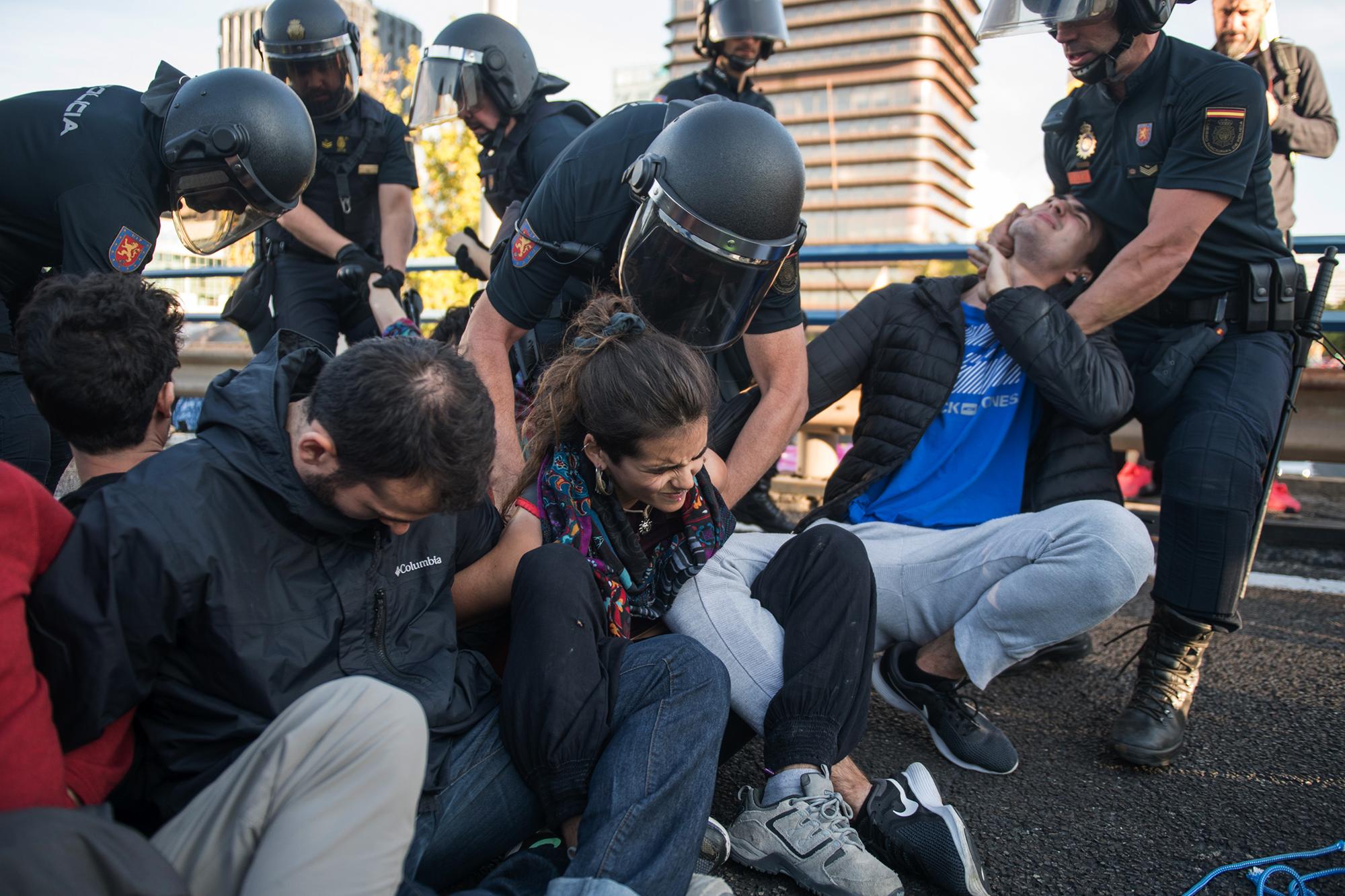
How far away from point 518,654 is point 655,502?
46cm

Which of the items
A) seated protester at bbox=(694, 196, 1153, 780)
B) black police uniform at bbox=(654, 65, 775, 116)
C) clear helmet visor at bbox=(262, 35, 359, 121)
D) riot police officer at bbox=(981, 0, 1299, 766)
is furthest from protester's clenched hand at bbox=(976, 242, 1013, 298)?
clear helmet visor at bbox=(262, 35, 359, 121)

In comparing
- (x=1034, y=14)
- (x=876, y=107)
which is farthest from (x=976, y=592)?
(x=876, y=107)

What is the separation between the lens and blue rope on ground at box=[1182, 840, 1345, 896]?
5.77ft

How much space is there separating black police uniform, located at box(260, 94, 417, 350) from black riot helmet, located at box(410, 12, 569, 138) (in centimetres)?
42

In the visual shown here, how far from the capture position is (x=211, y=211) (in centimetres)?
265

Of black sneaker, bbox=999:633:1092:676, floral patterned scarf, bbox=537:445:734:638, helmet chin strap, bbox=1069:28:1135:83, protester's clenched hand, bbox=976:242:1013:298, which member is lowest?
black sneaker, bbox=999:633:1092:676

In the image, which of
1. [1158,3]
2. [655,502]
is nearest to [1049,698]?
[655,502]

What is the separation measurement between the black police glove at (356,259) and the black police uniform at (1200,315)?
2.47m

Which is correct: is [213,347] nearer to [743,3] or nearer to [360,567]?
[743,3]

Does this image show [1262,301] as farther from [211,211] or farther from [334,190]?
[334,190]

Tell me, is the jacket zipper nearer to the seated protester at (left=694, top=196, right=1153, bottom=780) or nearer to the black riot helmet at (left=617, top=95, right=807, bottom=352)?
the seated protester at (left=694, top=196, right=1153, bottom=780)

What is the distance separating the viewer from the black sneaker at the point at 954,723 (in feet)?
7.32

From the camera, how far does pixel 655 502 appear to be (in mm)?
2004

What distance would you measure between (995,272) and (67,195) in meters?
2.32
